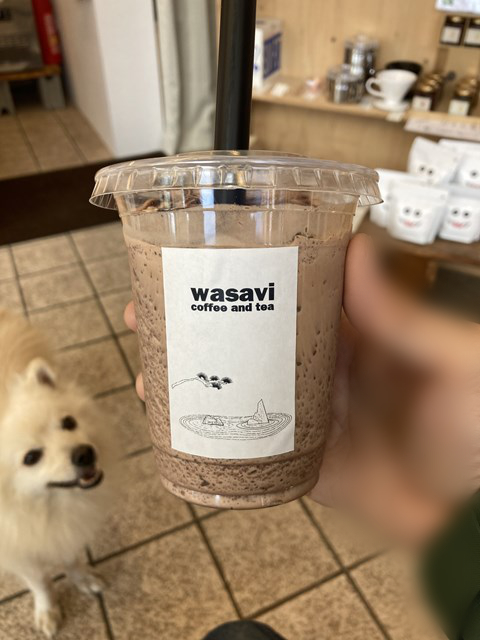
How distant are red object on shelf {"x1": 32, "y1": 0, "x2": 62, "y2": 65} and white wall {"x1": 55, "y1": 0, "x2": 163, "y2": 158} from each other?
34 centimetres

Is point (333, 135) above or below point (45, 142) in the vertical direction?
above

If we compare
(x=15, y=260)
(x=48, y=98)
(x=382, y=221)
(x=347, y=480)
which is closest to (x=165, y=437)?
(x=347, y=480)

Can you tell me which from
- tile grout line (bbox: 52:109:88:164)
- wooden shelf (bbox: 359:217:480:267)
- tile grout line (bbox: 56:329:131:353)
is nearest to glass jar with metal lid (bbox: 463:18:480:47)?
wooden shelf (bbox: 359:217:480:267)

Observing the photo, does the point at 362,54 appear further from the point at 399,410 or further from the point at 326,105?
the point at 399,410

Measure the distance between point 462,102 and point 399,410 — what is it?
Answer: 1.57 meters

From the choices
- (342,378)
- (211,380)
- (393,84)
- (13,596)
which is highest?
(211,380)

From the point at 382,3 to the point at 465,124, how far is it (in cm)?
60

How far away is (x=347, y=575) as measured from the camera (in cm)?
144

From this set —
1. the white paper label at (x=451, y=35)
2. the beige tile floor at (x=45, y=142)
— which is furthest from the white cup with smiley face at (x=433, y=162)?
the beige tile floor at (x=45, y=142)

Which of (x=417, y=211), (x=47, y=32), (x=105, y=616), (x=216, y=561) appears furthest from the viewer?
(x=47, y=32)

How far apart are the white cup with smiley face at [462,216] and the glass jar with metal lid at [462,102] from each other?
30cm

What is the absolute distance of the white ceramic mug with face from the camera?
2008 mm

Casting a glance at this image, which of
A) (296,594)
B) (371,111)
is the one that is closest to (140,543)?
(296,594)

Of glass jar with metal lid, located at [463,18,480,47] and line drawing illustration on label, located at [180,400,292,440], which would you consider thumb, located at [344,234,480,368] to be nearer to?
line drawing illustration on label, located at [180,400,292,440]
